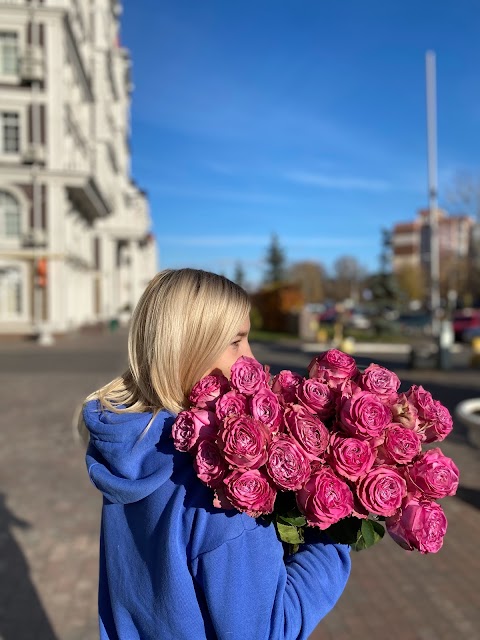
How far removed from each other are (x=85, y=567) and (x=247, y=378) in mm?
3680

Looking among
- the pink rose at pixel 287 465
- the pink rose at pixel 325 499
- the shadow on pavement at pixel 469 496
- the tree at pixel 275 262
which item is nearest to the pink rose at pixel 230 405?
the pink rose at pixel 287 465

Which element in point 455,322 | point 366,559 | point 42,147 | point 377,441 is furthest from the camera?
point 455,322

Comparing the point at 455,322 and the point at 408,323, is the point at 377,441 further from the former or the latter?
the point at 408,323

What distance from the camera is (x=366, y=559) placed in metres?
4.62

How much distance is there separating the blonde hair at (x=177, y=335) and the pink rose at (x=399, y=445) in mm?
479

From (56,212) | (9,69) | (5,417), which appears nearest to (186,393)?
(5,417)

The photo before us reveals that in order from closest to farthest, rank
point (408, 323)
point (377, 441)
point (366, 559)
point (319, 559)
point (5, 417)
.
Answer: point (377, 441), point (319, 559), point (366, 559), point (5, 417), point (408, 323)

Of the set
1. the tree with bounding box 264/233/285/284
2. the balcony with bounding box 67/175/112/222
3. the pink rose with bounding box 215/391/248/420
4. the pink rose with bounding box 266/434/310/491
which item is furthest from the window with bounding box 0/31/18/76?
the tree with bounding box 264/233/285/284

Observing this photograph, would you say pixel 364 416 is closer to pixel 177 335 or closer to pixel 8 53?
pixel 177 335

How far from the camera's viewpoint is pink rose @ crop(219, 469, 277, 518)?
1274 millimetres

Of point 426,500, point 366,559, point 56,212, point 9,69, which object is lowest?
point 366,559

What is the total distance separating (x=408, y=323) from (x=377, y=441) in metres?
39.7

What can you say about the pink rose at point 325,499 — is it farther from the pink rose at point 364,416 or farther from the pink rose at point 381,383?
the pink rose at point 381,383

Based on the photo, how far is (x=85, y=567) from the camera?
14.4 feet
